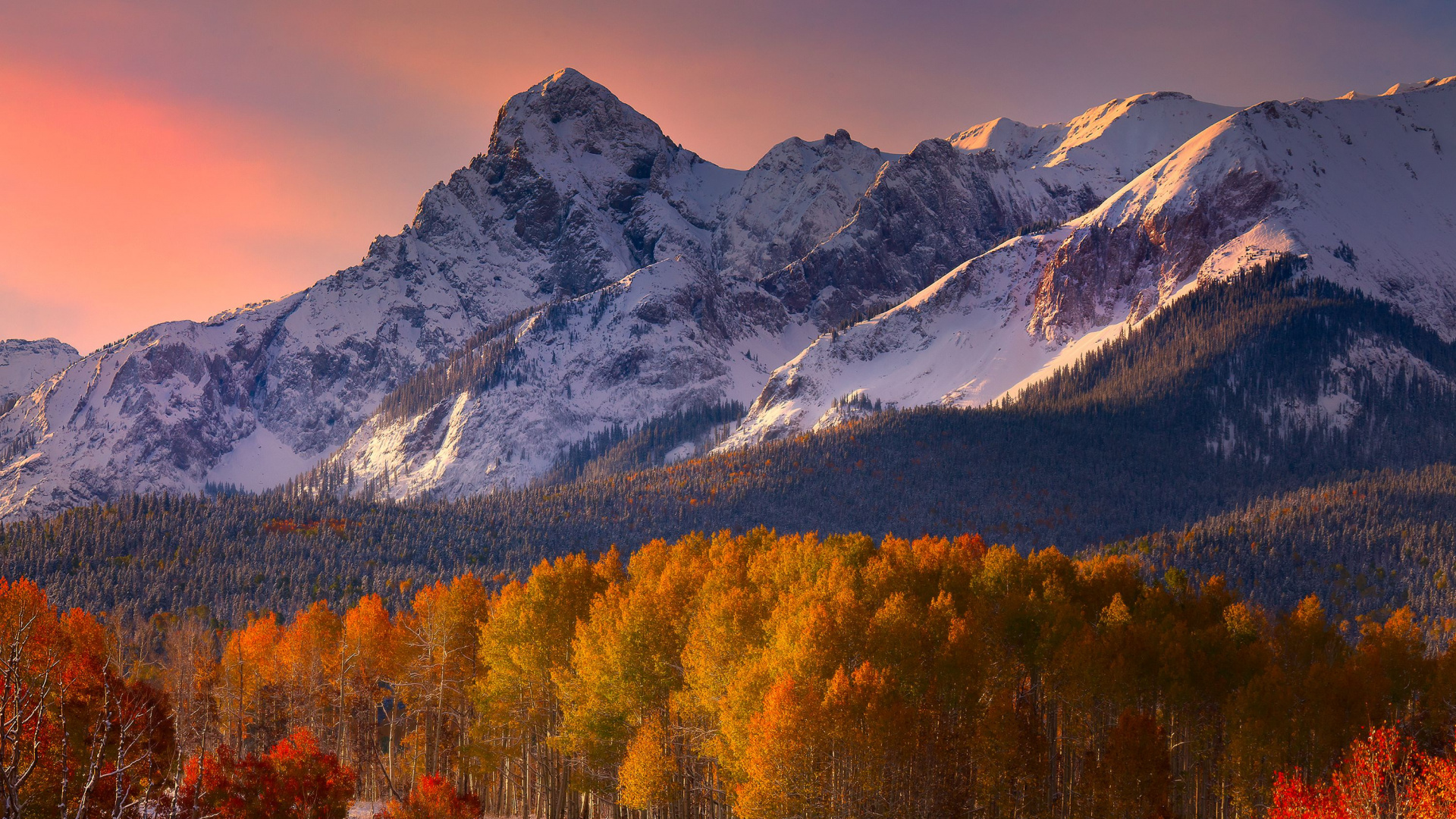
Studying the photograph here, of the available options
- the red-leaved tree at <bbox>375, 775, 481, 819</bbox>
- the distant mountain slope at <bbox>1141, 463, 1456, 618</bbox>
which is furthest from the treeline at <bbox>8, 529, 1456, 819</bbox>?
the distant mountain slope at <bbox>1141, 463, 1456, 618</bbox>

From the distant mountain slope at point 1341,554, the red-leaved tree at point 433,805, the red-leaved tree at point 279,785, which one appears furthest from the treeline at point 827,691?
the distant mountain slope at point 1341,554

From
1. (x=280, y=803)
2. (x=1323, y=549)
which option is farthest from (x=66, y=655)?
(x=1323, y=549)

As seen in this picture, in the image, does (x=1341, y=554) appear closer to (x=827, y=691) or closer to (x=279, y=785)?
(x=827, y=691)

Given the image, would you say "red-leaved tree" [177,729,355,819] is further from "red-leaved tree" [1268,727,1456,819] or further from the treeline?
"red-leaved tree" [1268,727,1456,819]

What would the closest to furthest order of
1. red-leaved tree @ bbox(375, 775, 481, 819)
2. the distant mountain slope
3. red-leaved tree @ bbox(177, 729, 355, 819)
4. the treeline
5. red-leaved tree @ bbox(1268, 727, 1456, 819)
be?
1. red-leaved tree @ bbox(1268, 727, 1456, 819)
2. red-leaved tree @ bbox(177, 729, 355, 819)
3. the treeline
4. red-leaved tree @ bbox(375, 775, 481, 819)
5. the distant mountain slope

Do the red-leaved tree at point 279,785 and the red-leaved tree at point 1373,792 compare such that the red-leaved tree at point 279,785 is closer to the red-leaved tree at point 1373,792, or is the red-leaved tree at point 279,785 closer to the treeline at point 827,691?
the treeline at point 827,691

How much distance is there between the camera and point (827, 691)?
178 ft

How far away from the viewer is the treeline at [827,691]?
5634 centimetres

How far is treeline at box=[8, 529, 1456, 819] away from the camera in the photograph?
5634cm

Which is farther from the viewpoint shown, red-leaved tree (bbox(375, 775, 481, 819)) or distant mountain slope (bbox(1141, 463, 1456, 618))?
distant mountain slope (bbox(1141, 463, 1456, 618))

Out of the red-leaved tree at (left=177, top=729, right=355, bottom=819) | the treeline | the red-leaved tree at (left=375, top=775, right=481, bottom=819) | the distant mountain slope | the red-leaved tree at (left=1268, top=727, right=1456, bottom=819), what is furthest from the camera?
the distant mountain slope

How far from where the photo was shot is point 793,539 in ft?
331

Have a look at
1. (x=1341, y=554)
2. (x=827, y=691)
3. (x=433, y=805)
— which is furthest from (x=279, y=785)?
(x=1341, y=554)

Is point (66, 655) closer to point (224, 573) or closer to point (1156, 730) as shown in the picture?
point (1156, 730)
